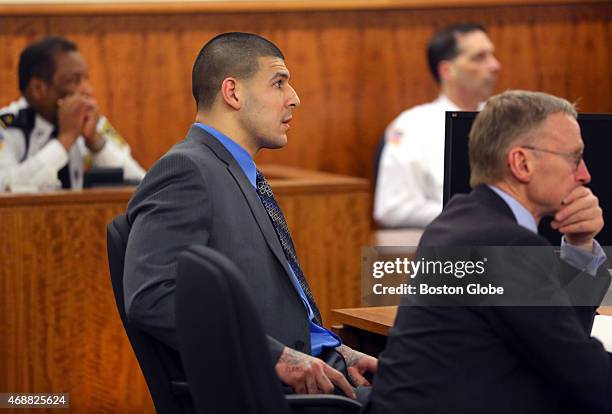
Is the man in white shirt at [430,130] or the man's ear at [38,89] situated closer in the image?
the man's ear at [38,89]

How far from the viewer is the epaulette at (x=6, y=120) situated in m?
5.09

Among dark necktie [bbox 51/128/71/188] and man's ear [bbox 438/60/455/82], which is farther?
man's ear [bbox 438/60/455/82]

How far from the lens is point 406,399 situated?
7.24 ft

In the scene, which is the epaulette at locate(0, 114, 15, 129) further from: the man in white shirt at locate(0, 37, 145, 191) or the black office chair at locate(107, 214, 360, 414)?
the black office chair at locate(107, 214, 360, 414)

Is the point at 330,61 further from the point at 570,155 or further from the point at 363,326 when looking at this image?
the point at 570,155

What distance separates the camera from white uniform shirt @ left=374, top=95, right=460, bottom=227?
5605mm

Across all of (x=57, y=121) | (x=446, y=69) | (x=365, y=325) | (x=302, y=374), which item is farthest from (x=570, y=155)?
(x=446, y=69)

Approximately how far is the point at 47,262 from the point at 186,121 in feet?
6.52

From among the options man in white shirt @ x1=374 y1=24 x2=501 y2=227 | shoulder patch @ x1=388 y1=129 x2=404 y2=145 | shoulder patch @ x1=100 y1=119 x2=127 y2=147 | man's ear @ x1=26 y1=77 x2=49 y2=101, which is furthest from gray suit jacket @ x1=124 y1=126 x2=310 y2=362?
shoulder patch @ x1=388 y1=129 x2=404 y2=145

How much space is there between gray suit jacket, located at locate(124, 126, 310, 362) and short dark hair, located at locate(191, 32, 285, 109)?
0.17 metres

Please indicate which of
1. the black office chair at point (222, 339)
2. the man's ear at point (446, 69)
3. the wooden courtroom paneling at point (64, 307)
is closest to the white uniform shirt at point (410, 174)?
the man's ear at point (446, 69)

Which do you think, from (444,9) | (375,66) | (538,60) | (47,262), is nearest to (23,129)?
(47,262)

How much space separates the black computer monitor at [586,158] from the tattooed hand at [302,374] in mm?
694

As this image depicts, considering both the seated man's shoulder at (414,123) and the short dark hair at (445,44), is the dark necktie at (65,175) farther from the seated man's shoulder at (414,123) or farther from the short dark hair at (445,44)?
the short dark hair at (445,44)
